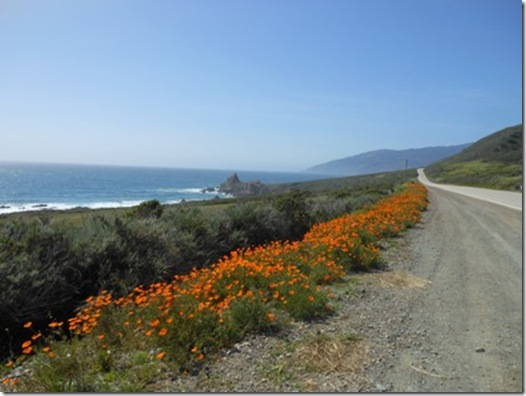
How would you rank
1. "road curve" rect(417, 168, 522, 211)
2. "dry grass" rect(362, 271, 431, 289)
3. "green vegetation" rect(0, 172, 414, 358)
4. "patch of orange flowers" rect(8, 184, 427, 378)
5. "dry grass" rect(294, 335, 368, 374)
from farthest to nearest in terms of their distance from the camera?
"road curve" rect(417, 168, 522, 211) < "dry grass" rect(362, 271, 431, 289) < "green vegetation" rect(0, 172, 414, 358) < "patch of orange flowers" rect(8, 184, 427, 378) < "dry grass" rect(294, 335, 368, 374)

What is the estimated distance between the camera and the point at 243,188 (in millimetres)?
125062

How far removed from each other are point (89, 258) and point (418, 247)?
27.1 feet

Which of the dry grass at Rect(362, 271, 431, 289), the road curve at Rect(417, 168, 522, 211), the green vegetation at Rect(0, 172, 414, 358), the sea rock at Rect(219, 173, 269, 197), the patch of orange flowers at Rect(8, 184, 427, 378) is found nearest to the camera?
the patch of orange flowers at Rect(8, 184, 427, 378)

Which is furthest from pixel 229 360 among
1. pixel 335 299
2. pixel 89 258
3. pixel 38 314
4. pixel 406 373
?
pixel 89 258

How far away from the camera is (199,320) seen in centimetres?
452

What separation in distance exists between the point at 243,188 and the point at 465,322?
394 feet

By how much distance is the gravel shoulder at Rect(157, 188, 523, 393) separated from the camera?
146 inches

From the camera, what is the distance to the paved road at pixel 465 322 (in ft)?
12.4

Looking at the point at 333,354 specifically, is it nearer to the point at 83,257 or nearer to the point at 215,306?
the point at 215,306

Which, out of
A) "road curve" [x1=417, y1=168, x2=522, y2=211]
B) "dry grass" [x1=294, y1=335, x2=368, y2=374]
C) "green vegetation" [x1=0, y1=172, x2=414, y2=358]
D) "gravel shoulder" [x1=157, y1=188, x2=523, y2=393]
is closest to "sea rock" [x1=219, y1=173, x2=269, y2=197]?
"road curve" [x1=417, y1=168, x2=522, y2=211]

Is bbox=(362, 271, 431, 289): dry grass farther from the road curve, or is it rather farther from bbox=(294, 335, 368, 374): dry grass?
the road curve

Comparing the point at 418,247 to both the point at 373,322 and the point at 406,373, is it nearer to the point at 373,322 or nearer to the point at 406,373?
the point at 373,322

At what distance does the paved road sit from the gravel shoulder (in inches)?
0.5

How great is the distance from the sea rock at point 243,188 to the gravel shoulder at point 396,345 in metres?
103
